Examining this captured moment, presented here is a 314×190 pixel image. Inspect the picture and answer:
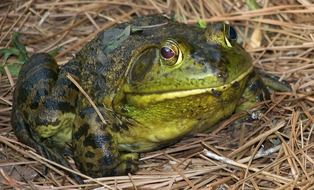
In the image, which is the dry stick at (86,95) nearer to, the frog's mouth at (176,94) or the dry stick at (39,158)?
the frog's mouth at (176,94)

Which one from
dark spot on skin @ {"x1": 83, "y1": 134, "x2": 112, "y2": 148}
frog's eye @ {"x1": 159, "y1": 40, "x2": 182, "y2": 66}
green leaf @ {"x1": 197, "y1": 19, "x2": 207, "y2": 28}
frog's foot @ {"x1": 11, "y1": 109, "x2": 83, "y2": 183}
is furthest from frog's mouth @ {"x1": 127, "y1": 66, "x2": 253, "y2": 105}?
green leaf @ {"x1": 197, "y1": 19, "x2": 207, "y2": 28}

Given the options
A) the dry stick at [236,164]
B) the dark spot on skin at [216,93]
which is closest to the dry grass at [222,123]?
the dry stick at [236,164]

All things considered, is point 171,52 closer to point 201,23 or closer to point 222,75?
point 222,75

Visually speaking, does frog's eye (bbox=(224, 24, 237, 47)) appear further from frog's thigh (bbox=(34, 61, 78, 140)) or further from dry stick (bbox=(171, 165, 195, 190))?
frog's thigh (bbox=(34, 61, 78, 140))

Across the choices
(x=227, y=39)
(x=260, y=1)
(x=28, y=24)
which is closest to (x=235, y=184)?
(x=227, y=39)

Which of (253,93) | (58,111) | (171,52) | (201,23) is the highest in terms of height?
(201,23)

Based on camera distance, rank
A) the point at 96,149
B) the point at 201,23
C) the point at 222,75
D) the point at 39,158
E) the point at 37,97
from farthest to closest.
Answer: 1. the point at 201,23
2. the point at 37,97
3. the point at 39,158
4. the point at 96,149
5. the point at 222,75

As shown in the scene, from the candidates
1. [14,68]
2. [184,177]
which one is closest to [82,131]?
[184,177]

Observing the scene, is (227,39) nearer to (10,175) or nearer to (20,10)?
(10,175)
